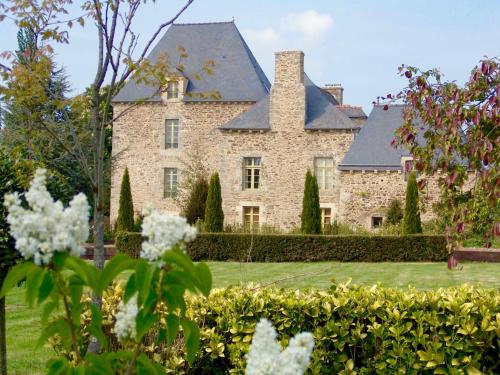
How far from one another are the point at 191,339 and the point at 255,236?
717 inches

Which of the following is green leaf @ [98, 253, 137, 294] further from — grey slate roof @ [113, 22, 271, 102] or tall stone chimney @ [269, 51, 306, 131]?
grey slate roof @ [113, 22, 271, 102]

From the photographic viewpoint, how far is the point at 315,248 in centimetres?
2072

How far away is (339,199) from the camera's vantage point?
2691 cm

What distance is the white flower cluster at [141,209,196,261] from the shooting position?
1.95 meters

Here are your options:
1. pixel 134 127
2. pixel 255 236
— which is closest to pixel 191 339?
pixel 255 236

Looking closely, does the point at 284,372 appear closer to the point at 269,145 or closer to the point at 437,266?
the point at 437,266

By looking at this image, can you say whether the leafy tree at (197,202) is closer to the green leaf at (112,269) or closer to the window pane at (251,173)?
the window pane at (251,173)

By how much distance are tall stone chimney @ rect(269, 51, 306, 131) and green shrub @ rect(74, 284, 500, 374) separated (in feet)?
74.0

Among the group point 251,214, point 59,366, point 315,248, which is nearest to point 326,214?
point 251,214

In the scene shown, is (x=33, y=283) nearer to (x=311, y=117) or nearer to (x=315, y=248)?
(x=315, y=248)

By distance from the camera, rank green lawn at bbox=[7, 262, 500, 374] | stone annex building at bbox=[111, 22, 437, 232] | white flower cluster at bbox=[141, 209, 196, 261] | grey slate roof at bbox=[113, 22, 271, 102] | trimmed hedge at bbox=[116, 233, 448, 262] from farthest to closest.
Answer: grey slate roof at bbox=[113, 22, 271, 102], stone annex building at bbox=[111, 22, 437, 232], trimmed hedge at bbox=[116, 233, 448, 262], green lawn at bbox=[7, 262, 500, 374], white flower cluster at bbox=[141, 209, 196, 261]

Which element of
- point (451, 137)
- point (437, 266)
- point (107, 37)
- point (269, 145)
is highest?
point (269, 145)

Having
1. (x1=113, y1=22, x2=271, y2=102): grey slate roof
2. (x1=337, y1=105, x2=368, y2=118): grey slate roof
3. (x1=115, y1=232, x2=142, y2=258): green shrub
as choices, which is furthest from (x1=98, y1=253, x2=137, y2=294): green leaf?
(x1=337, y1=105, x2=368, y2=118): grey slate roof

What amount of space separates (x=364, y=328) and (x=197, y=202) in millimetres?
20474
